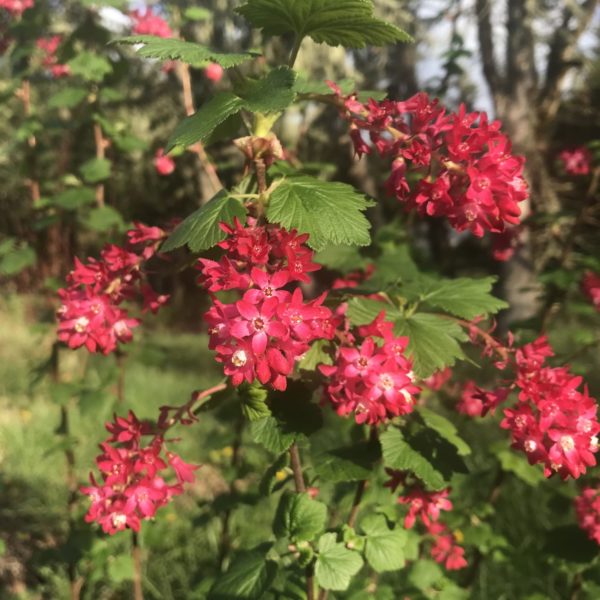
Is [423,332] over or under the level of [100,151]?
over

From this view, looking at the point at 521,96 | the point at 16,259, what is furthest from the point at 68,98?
the point at 521,96

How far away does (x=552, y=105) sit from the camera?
826cm

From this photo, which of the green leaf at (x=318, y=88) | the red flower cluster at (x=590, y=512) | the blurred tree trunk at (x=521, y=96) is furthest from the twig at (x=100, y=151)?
the blurred tree trunk at (x=521, y=96)

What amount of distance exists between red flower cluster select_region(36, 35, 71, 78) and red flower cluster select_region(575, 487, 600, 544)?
3.11 metres

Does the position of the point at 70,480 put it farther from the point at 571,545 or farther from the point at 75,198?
the point at 571,545

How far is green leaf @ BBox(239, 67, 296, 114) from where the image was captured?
1104mm

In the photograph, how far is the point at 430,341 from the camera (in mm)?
1391

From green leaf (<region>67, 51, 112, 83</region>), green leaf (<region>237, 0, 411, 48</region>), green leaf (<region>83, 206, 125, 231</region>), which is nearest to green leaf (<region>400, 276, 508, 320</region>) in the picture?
green leaf (<region>237, 0, 411, 48</region>)

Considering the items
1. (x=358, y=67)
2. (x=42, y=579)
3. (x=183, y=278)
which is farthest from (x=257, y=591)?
(x=183, y=278)

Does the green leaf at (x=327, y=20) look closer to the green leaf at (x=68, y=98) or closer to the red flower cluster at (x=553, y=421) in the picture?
the red flower cluster at (x=553, y=421)

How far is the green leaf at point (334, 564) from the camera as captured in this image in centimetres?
130

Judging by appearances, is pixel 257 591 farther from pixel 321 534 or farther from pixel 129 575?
pixel 129 575

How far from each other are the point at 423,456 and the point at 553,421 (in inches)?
12.3

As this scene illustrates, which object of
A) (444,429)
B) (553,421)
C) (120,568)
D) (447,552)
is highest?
(553,421)
